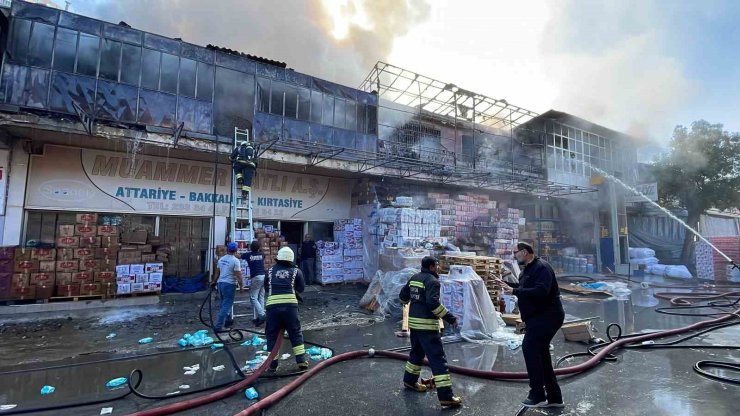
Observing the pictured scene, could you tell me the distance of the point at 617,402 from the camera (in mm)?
4078

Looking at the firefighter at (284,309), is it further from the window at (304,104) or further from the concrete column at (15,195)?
the concrete column at (15,195)

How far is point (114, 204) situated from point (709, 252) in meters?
24.2

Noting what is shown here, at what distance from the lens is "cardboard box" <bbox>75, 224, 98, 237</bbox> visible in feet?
31.2

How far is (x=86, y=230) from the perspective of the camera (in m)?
9.62

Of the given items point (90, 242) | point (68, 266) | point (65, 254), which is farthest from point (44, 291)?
point (90, 242)

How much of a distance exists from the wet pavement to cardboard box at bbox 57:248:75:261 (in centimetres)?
184

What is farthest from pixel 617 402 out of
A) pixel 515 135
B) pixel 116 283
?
pixel 515 135

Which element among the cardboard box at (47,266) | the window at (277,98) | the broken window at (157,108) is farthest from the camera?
the window at (277,98)

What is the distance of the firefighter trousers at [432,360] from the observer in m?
3.87

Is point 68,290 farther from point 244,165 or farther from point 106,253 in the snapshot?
point 244,165

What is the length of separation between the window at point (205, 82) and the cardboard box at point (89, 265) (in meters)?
5.78

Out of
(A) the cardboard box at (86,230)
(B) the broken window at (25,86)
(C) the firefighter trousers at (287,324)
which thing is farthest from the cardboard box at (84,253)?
(C) the firefighter trousers at (287,324)

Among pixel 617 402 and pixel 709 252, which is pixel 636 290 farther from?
pixel 617 402

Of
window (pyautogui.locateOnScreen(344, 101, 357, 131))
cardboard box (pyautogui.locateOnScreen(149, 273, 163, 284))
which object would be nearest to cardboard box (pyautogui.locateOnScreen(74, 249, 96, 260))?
cardboard box (pyautogui.locateOnScreen(149, 273, 163, 284))
